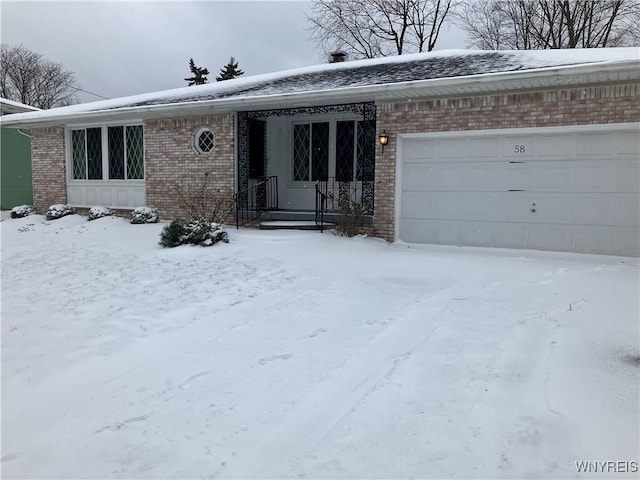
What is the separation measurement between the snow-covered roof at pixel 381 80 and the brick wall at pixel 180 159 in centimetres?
34

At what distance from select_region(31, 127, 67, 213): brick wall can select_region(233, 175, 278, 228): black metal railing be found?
6.18 m

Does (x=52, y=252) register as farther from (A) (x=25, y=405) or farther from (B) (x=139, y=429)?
(B) (x=139, y=429)

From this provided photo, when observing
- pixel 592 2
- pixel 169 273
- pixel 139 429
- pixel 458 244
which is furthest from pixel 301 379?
pixel 592 2

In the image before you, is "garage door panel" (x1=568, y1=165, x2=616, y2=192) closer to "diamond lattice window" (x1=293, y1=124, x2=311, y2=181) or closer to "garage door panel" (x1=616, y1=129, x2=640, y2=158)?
"garage door panel" (x1=616, y1=129, x2=640, y2=158)

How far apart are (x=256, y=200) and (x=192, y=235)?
330 cm

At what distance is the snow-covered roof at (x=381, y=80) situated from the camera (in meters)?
7.52

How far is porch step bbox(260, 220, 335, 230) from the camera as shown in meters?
9.89

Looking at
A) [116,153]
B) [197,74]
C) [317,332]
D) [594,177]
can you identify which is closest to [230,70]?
[197,74]

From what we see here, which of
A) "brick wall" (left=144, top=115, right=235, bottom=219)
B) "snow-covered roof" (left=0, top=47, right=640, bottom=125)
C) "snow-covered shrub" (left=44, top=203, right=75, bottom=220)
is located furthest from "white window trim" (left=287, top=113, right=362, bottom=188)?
"snow-covered shrub" (left=44, top=203, right=75, bottom=220)

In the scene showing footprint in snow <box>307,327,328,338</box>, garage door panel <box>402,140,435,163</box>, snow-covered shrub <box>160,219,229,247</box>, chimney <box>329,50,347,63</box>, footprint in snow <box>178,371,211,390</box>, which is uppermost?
chimney <box>329,50,347,63</box>

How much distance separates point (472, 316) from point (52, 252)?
758 centimetres

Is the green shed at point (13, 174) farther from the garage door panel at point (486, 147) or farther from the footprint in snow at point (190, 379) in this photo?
the footprint in snow at point (190, 379)

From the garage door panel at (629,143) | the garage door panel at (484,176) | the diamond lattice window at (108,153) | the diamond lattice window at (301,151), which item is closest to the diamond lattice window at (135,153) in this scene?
the diamond lattice window at (108,153)

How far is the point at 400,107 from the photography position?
29.9 feet
